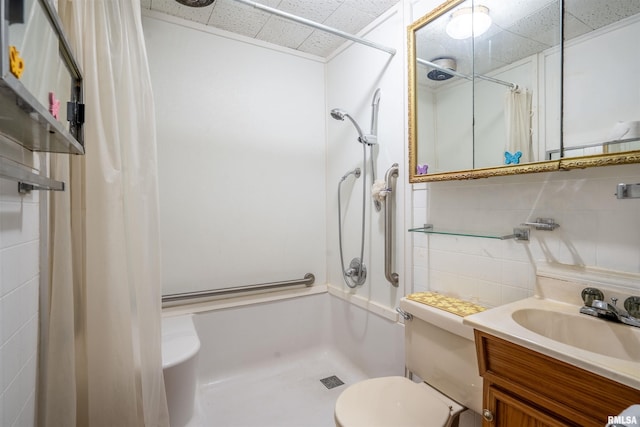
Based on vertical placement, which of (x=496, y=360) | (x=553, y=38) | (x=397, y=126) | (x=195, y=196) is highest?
(x=553, y=38)

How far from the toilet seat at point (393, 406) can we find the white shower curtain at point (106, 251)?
2.59ft

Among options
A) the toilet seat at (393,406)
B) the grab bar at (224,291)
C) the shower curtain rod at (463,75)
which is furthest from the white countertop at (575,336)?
the grab bar at (224,291)

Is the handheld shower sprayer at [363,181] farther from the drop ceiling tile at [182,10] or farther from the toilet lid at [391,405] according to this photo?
the drop ceiling tile at [182,10]

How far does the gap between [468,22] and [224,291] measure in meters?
2.01

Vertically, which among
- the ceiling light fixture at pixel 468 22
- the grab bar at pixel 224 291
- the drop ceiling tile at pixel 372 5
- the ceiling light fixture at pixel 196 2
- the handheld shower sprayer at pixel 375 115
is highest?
the drop ceiling tile at pixel 372 5

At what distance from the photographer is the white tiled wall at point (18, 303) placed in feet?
2.51

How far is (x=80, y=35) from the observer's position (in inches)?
43.0

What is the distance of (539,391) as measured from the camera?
84cm

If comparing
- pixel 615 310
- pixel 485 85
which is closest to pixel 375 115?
pixel 485 85

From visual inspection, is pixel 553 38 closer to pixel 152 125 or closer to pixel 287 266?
pixel 152 125

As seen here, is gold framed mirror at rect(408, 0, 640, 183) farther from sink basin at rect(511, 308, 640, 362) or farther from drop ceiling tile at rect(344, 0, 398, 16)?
sink basin at rect(511, 308, 640, 362)

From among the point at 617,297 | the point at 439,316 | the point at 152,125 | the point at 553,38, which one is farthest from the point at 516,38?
the point at 152,125

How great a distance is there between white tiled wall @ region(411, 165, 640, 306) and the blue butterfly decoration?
7 centimetres

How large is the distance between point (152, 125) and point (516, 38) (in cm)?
156
